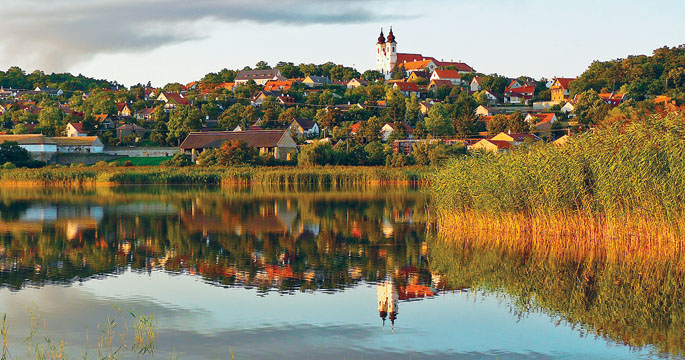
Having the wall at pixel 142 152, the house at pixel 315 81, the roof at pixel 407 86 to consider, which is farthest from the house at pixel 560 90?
the wall at pixel 142 152

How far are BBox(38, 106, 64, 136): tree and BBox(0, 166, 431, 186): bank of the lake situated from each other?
151 ft

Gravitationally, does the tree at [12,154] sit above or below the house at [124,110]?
below

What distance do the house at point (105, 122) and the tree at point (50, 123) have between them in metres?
5.67

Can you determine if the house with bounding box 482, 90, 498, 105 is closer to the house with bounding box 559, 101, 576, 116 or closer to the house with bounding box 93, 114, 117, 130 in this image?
the house with bounding box 559, 101, 576, 116

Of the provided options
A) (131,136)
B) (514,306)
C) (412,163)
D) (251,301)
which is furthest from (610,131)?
(131,136)

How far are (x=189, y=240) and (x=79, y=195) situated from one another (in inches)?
1093

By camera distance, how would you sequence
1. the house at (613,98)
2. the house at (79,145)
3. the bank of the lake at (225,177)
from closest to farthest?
the bank of the lake at (225,177) → the house at (79,145) → the house at (613,98)

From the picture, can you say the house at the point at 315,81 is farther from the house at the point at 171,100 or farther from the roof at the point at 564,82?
the roof at the point at 564,82

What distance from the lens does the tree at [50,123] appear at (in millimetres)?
111125

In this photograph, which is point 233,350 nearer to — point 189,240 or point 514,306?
point 514,306

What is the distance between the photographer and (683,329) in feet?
46.8

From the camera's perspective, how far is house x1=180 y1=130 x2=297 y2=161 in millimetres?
89250

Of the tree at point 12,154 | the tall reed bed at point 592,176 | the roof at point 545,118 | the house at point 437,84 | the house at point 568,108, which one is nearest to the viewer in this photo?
the tall reed bed at point 592,176

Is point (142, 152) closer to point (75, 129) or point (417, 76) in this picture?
point (75, 129)
